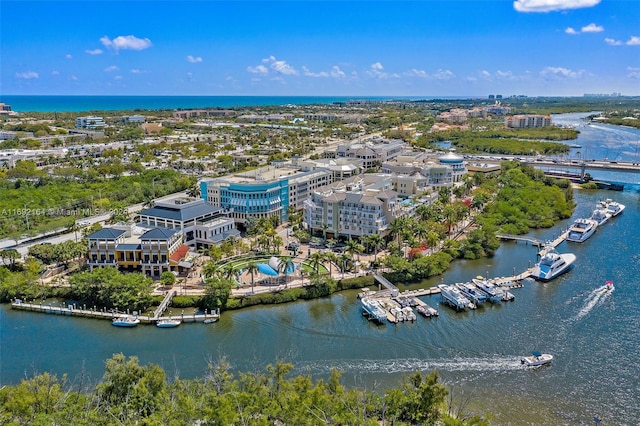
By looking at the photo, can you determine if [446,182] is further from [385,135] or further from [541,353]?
[385,135]

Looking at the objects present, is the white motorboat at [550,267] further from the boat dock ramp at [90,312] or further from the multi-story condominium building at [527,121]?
the multi-story condominium building at [527,121]

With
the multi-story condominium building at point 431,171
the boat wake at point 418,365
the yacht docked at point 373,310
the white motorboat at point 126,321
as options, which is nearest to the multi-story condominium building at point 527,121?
the multi-story condominium building at point 431,171

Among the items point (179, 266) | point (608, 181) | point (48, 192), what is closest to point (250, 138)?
point (48, 192)

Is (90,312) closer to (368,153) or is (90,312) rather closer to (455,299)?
A: (455,299)

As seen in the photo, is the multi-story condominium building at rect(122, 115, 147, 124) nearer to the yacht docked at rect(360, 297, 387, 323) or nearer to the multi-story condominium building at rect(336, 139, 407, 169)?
A: the multi-story condominium building at rect(336, 139, 407, 169)

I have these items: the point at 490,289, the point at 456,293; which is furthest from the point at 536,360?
the point at 490,289

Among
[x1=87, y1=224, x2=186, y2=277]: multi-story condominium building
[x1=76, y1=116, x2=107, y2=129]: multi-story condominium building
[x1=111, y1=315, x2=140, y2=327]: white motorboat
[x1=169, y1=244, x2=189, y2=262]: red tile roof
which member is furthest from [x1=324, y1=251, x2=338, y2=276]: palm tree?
[x1=76, y1=116, x2=107, y2=129]: multi-story condominium building
